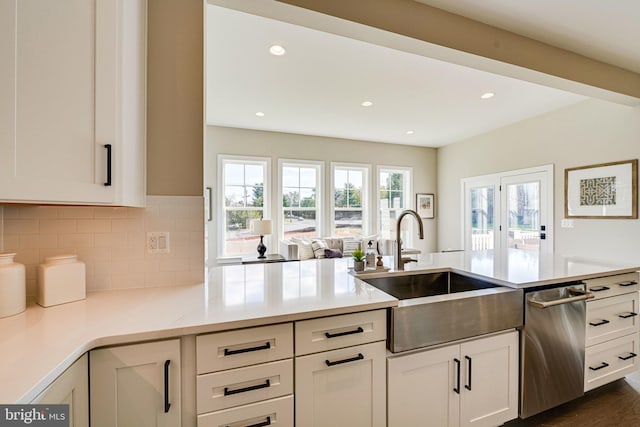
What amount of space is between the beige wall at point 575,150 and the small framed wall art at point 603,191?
79mm

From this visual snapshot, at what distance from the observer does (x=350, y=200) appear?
584cm

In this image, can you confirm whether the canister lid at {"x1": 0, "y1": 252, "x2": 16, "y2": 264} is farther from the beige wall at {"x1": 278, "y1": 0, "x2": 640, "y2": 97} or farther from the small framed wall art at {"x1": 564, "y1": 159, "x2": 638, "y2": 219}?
the small framed wall art at {"x1": 564, "y1": 159, "x2": 638, "y2": 219}

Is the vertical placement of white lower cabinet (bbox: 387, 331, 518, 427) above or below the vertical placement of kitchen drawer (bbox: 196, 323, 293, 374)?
below

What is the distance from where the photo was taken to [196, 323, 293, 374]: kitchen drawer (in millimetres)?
973

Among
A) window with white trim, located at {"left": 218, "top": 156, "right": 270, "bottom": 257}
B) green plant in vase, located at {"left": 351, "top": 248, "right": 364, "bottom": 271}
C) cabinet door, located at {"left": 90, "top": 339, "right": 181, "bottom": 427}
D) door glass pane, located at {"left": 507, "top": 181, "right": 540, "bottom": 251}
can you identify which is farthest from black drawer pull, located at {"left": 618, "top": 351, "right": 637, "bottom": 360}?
window with white trim, located at {"left": 218, "top": 156, "right": 270, "bottom": 257}

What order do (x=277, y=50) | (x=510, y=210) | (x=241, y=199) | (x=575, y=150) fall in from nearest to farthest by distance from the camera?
1. (x=277, y=50)
2. (x=575, y=150)
3. (x=510, y=210)
4. (x=241, y=199)

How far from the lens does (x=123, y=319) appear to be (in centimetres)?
100

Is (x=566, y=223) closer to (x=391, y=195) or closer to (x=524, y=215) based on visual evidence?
(x=524, y=215)

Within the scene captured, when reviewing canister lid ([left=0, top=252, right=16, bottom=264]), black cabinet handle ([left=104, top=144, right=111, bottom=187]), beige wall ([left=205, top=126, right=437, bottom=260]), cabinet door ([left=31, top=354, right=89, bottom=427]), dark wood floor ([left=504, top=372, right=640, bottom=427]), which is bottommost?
dark wood floor ([left=504, top=372, right=640, bottom=427])

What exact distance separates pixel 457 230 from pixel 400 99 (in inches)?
134

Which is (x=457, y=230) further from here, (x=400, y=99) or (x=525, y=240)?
(x=400, y=99)

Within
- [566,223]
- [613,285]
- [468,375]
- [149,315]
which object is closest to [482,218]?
[566,223]

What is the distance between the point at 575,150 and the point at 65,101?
5309 mm

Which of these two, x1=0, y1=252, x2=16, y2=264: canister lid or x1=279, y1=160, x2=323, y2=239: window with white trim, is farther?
x1=279, y1=160, x2=323, y2=239: window with white trim
